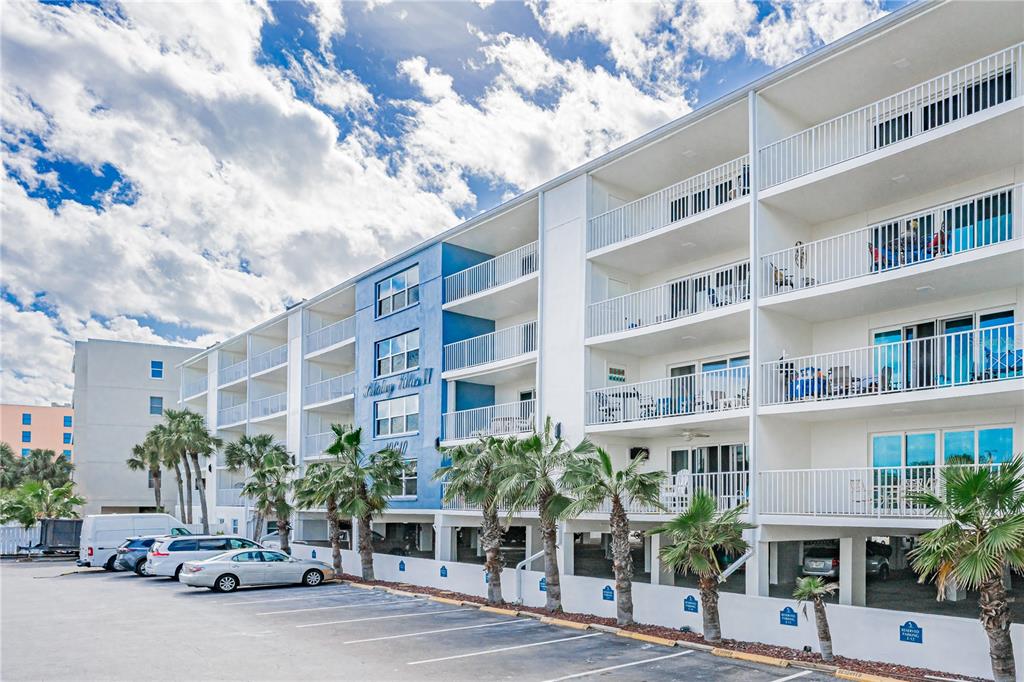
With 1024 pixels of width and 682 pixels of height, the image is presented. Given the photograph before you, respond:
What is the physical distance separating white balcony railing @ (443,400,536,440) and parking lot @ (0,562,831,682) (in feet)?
19.6

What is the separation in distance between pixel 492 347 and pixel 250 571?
1047cm

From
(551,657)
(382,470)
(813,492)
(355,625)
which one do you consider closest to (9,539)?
(382,470)

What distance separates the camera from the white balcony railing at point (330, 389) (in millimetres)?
34000

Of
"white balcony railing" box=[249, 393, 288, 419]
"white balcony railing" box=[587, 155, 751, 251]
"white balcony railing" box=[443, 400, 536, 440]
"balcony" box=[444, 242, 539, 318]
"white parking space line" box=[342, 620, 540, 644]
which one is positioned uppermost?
"white balcony railing" box=[587, 155, 751, 251]

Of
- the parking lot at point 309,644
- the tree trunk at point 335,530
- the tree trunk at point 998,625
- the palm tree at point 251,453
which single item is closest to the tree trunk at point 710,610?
the parking lot at point 309,644

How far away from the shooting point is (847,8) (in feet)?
53.9

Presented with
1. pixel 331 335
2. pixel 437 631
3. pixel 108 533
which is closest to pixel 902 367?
pixel 437 631

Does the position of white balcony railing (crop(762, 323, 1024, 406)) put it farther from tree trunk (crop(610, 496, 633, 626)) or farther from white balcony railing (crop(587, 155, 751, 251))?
white balcony railing (crop(587, 155, 751, 251))

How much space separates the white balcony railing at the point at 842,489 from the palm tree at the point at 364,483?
44.9ft

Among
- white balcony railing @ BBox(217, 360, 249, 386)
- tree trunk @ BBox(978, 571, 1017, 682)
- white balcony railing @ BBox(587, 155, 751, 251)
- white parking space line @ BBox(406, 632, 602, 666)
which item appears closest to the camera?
tree trunk @ BBox(978, 571, 1017, 682)

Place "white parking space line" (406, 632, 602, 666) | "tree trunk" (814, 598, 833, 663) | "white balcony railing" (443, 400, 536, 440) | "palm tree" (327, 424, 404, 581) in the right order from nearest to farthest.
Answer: "tree trunk" (814, 598, 833, 663) < "white parking space line" (406, 632, 602, 666) < "white balcony railing" (443, 400, 536, 440) < "palm tree" (327, 424, 404, 581)

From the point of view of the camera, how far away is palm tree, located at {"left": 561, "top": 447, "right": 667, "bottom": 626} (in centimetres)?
1709

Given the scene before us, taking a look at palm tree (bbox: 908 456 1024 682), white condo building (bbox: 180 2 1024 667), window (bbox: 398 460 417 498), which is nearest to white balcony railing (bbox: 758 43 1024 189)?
white condo building (bbox: 180 2 1024 667)

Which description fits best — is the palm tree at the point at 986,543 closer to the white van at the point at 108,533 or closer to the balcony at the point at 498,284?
the balcony at the point at 498,284
